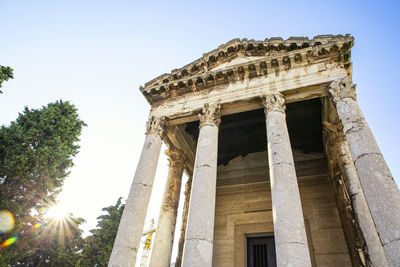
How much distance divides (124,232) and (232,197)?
22.0ft

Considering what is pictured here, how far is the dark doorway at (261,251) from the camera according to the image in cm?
984

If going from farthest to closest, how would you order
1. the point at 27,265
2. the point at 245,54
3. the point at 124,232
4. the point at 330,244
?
1. the point at 27,265
2. the point at 245,54
3. the point at 330,244
4. the point at 124,232

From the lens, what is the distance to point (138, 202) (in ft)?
25.2

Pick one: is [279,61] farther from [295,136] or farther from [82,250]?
[82,250]

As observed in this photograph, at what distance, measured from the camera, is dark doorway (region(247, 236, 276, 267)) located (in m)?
9.84

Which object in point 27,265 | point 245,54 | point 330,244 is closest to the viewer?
point 330,244

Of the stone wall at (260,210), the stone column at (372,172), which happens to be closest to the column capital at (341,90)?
the stone column at (372,172)

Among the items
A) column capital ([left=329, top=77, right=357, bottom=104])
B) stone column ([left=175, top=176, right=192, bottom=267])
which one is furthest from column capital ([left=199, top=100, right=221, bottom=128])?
stone column ([left=175, top=176, right=192, bottom=267])

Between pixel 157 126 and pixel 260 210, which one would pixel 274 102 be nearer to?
pixel 157 126

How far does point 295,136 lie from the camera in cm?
1260

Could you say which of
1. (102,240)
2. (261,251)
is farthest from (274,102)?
(102,240)

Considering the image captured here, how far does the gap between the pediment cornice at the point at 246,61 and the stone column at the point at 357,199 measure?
2.63 m

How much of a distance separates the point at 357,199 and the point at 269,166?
316 centimetres

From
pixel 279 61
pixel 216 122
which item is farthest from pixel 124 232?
pixel 279 61
